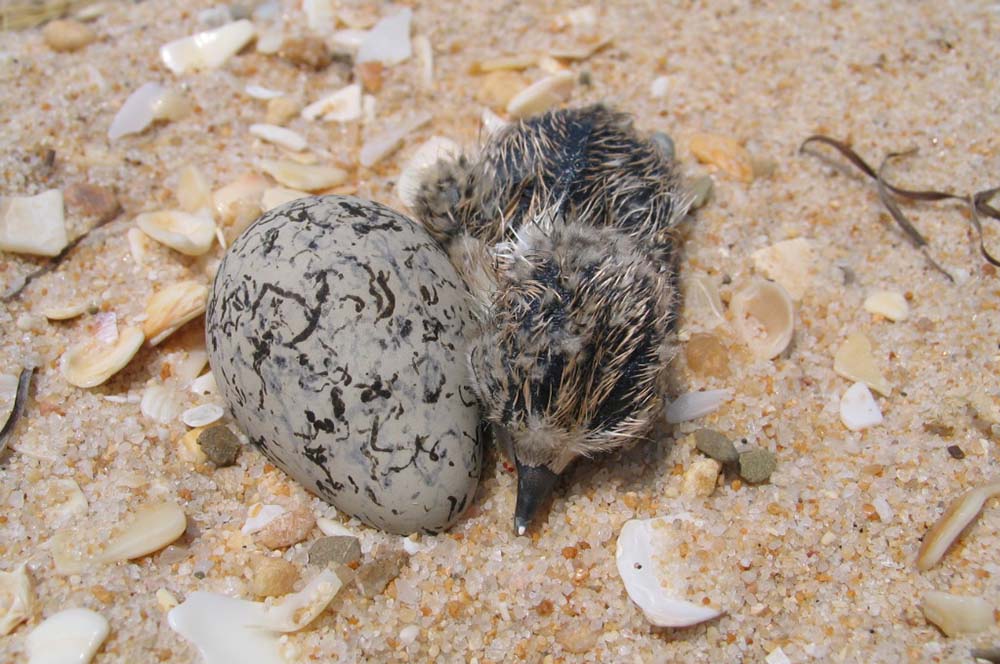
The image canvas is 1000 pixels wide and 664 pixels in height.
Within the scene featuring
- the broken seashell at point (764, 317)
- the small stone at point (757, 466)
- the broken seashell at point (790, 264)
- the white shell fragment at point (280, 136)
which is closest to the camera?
the small stone at point (757, 466)

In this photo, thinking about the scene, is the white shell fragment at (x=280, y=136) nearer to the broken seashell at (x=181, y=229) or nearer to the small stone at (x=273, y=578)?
the broken seashell at (x=181, y=229)

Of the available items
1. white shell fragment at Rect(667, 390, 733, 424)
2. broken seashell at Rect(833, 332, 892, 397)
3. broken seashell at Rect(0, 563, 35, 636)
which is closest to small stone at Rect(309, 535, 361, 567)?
broken seashell at Rect(0, 563, 35, 636)

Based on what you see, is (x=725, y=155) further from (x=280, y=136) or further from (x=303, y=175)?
(x=280, y=136)

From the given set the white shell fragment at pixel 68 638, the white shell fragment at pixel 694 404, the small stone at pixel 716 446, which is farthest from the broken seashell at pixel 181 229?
the small stone at pixel 716 446

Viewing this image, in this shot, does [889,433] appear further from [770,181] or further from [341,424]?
[341,424]

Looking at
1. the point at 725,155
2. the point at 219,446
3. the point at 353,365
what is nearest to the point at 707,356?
the point at 725,155

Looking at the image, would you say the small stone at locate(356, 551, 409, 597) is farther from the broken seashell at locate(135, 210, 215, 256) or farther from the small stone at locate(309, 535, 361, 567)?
the broken seashell at locate(135, 210, 215, 256)
